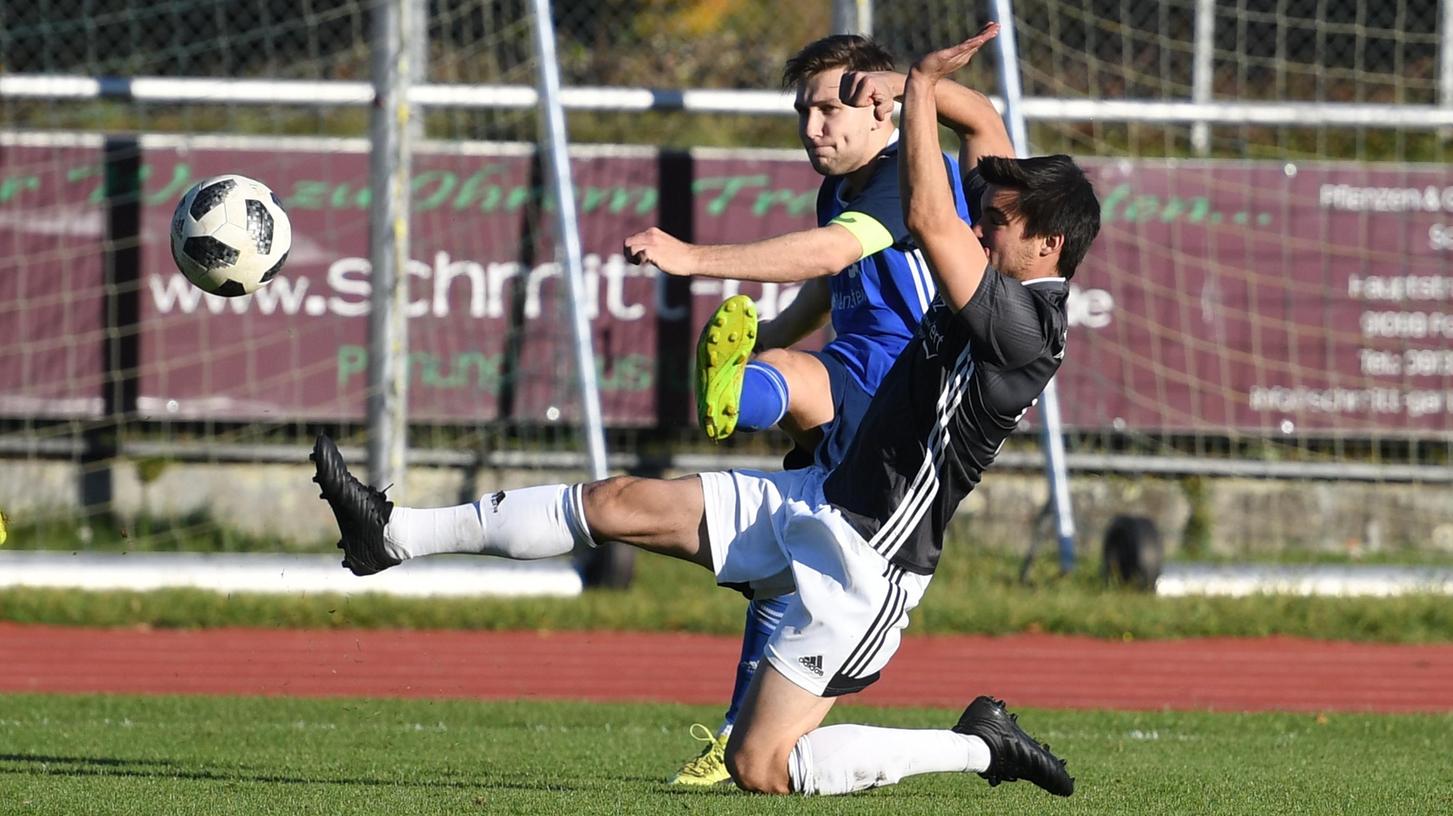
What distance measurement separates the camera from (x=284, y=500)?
11.9m

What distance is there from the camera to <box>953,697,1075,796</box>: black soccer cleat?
483 cm

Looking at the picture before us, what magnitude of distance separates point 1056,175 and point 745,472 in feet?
3.94

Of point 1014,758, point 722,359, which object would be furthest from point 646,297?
point 1014,758

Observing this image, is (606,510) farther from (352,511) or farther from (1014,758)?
(1014,758)

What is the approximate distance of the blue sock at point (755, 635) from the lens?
5684 millimetres

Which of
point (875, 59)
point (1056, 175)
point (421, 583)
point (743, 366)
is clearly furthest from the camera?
point (421, 583)

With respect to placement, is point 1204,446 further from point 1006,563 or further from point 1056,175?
point 1056,175

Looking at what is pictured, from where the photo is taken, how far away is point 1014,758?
4.83 metres

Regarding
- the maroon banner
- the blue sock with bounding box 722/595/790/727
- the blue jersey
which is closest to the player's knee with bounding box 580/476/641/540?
the blue sock with bounding box 722/595/790/727

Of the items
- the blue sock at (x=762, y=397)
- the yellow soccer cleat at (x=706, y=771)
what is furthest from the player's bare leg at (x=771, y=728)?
the yellow soccer cleat at (x=706, y=771)

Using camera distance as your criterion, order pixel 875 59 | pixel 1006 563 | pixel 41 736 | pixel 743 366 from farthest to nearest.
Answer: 1. pixel 1006 563
2. pixel 41 736
3. pixel 875 59
4. pixel 743 366

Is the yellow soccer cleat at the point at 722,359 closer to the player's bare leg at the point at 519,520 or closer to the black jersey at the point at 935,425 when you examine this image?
the player's bare leg at the point at 519,520

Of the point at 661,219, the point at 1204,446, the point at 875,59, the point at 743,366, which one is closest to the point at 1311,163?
the point at 1204,446

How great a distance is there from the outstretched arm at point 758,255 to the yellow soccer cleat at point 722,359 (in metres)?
0.16
